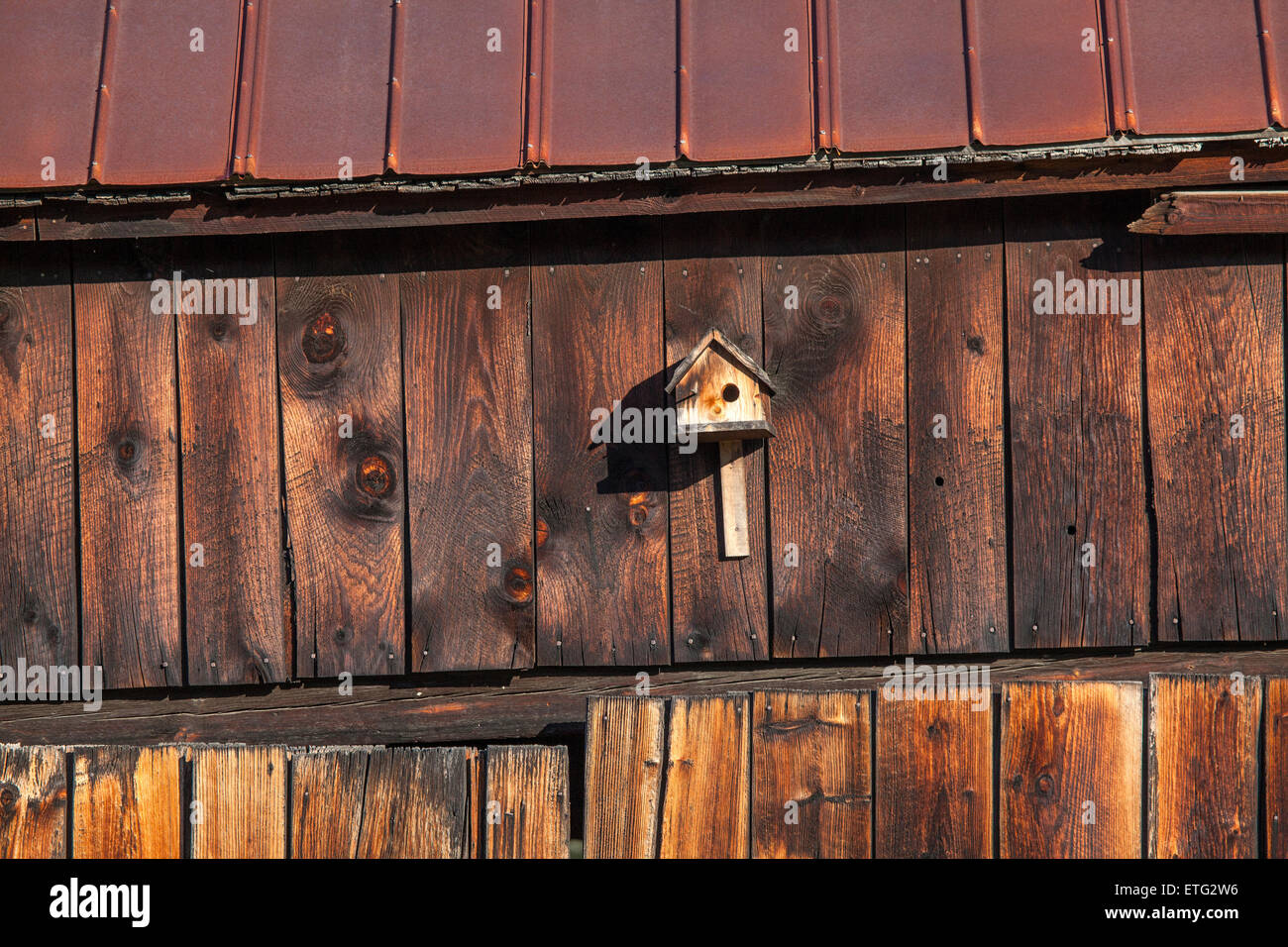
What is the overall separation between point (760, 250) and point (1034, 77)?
0.93m

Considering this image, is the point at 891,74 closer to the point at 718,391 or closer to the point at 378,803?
the point at 718,391

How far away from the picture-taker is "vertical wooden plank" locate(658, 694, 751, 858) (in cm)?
268

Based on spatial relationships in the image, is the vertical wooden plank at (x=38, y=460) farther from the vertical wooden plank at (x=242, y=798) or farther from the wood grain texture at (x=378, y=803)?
the wood grain texture at (x=378, y=803)

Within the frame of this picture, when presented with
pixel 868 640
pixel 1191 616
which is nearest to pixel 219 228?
pixel 868 640

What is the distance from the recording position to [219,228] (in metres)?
2.96

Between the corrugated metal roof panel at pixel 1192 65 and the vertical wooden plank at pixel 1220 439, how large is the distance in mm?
365

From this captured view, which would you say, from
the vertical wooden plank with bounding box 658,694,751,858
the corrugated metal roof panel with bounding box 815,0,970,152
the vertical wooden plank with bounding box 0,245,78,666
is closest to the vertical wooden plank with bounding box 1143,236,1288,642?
the corrugated metal roof panel with bounding box 815,0,970,152

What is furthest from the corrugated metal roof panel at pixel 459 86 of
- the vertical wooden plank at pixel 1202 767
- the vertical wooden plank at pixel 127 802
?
the vertical wooden plank at pixel 1202 767

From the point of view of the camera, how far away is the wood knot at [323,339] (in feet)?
10.2

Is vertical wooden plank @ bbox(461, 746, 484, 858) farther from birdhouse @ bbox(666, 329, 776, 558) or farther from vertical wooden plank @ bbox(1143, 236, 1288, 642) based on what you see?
vertical wooden plank @ bbox(1143, 236, 1288, 642)

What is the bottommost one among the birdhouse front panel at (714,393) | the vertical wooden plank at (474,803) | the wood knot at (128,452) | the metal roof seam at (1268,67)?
the vertical wooden plank at (474,803)

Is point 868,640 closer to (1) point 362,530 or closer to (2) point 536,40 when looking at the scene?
(1) point 362,530

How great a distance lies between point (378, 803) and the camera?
2.78 m

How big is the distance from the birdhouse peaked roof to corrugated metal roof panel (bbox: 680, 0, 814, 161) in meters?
0.52
